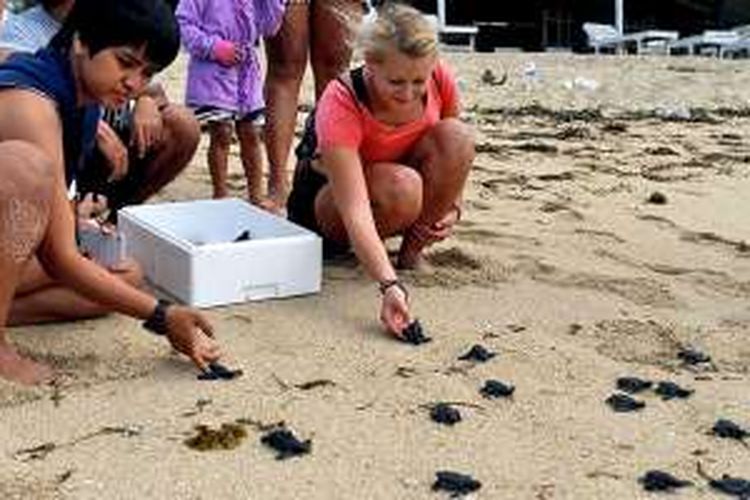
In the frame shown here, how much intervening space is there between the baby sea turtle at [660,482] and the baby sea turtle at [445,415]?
0.45 meters

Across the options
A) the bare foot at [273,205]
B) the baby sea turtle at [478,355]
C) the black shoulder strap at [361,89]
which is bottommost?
the baby sea turtle at [478,355]

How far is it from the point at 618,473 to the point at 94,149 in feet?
6.14

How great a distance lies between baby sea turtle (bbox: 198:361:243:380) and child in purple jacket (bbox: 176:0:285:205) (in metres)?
1.66

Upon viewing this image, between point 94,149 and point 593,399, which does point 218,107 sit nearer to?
point 94,149

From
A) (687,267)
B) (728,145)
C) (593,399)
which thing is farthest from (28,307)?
(728,145)

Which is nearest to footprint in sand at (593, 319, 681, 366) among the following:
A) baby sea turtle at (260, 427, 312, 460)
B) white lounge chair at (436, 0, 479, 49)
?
baby sea turtle at (260, 427, 312, 460)

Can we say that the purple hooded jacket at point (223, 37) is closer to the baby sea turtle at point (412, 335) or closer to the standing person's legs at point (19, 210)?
the baby sea turtle at point (412, 335)

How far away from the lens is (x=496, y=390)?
296 cm

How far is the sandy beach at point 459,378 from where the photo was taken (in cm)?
248

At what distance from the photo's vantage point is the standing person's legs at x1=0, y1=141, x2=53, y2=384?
2820mm

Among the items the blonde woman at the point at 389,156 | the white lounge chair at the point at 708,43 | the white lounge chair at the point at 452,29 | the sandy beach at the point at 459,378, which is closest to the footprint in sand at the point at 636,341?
the sandy beach at the point at 459,378

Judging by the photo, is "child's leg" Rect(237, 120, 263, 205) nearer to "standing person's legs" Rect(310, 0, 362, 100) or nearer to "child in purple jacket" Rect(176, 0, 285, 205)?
"child in purple jacket" Rect(176, 0, 285, 205)

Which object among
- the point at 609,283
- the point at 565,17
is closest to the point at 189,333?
the point at 609,283

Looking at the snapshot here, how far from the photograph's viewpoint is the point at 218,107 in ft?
15.4
